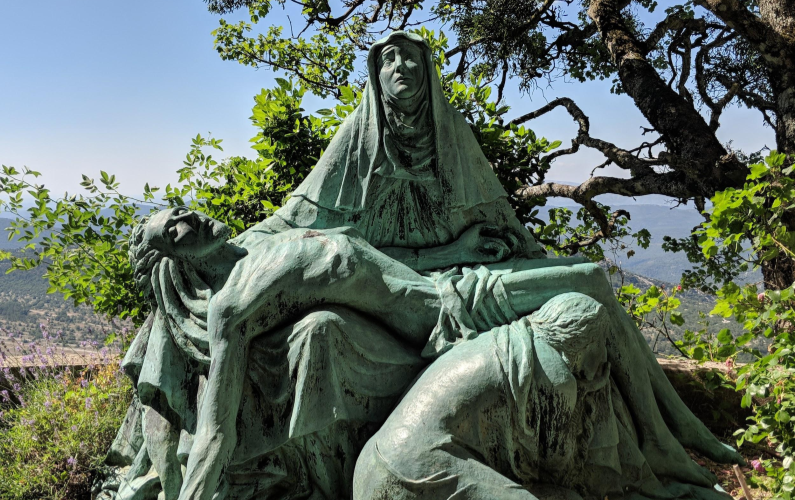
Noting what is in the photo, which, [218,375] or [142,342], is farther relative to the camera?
[142,342]

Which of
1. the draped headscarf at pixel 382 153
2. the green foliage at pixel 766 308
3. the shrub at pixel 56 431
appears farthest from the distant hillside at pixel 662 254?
the shrub at pixel 56 431

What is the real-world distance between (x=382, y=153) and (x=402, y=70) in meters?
0.41

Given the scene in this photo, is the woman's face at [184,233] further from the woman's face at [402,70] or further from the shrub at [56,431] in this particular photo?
the shrub at [56,431]

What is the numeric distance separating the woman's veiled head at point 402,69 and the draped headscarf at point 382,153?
0.20 ft

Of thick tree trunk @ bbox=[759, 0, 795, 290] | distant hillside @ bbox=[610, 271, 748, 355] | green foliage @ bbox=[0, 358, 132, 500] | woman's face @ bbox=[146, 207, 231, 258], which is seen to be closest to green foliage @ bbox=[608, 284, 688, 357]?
distant hillside @ bbox=[610, 271, 748, 355]

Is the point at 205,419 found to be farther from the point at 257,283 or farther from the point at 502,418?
the point at 502,418

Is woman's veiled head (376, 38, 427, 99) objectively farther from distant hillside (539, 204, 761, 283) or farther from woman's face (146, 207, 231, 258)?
distant hillside (539, 204, 761, 283)

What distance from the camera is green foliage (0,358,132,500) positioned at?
3645mm

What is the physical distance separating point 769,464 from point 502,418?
1419 millimetres

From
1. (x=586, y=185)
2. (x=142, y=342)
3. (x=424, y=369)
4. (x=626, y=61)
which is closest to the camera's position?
(x=424, y=369)

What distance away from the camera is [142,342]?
117 inches

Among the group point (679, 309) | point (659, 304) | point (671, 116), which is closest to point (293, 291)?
point (659, 304)

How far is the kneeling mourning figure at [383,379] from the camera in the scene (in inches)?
96.7

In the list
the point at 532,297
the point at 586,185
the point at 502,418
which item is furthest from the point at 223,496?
the point at 586,185
